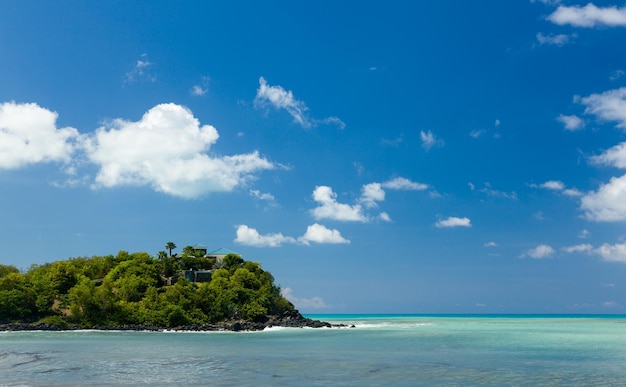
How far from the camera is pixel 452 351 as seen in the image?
165 feet

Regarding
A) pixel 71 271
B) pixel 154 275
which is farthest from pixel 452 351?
pixel 71 271

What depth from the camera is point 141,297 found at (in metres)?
102

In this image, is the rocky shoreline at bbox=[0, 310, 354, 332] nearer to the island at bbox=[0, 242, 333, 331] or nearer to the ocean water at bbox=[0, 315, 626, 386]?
the island at bbox=[0, 242, 333, 331]

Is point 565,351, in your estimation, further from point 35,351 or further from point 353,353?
point 35,351

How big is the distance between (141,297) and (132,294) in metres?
2.18

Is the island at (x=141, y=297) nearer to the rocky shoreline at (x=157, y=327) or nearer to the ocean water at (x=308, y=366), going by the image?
the rocky shoreline at (x=157, y=327)

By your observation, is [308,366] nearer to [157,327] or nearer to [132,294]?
[157,327]

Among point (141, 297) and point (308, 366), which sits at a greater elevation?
point (141, 297)

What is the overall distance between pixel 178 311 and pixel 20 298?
27350mm

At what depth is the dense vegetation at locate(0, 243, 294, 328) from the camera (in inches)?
3708

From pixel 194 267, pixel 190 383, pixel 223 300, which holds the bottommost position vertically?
pixel 190 383

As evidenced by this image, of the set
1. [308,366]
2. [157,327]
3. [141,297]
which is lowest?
[308,366]

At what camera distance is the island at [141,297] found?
9375cm

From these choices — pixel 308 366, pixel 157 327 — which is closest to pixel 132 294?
pixel 157 327
